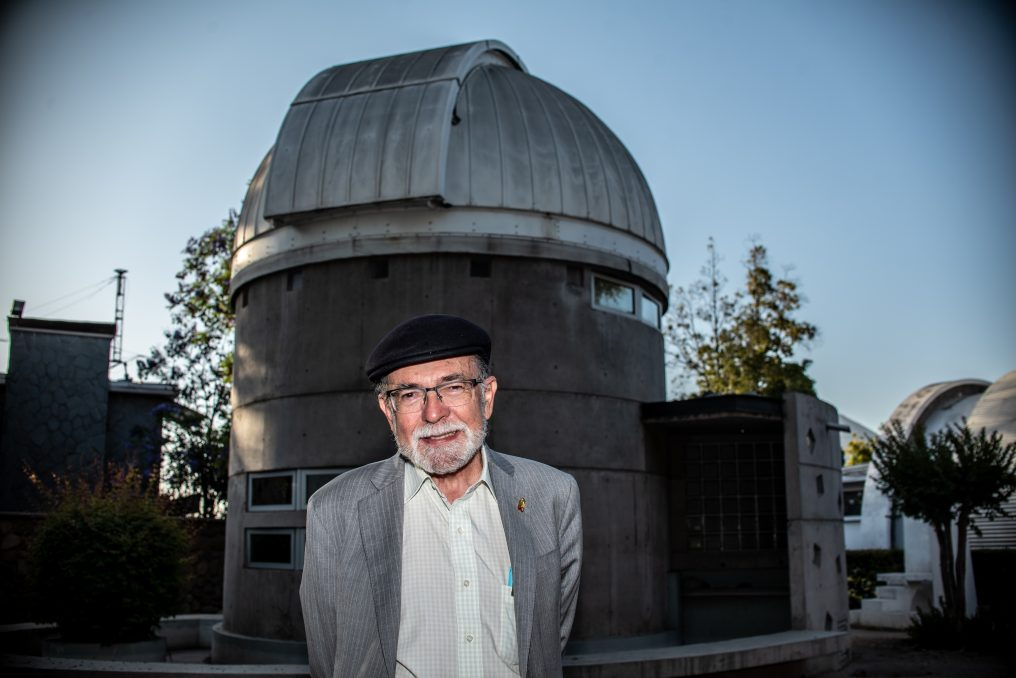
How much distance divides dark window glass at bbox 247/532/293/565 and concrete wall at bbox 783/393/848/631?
5804 millimetres

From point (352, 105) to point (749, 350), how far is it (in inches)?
741

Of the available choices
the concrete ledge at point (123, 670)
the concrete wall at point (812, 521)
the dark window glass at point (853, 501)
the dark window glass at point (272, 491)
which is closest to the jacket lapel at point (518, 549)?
the concrete ledge at point (123, 670)

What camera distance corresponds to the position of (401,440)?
3.31 metres

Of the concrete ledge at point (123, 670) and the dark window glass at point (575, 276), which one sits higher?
the dark window glass at point (575, 276)

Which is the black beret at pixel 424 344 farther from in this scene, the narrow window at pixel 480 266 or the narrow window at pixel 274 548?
the narrow window at pixel 274 548

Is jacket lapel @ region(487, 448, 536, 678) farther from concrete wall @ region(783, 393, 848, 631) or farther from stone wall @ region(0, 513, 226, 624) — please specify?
concrete wall @ region(783, 393, 848, 631)

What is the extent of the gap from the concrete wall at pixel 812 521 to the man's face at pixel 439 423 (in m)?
8.99

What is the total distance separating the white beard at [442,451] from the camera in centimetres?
323

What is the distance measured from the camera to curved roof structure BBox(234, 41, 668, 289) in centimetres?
1095

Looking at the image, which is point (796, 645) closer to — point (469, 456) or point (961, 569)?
point (961, 569)

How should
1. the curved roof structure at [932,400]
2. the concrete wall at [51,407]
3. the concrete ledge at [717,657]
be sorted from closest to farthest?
the concrete ledge at [717,657]
the concrete wall at [51,407]
the curved roof structure at [932,400]

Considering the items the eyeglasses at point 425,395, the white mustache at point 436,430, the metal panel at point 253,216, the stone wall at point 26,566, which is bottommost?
the stone wall at point 26,566

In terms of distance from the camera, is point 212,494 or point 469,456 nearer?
point 469,456

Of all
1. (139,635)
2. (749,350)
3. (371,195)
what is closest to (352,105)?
(371,195)
